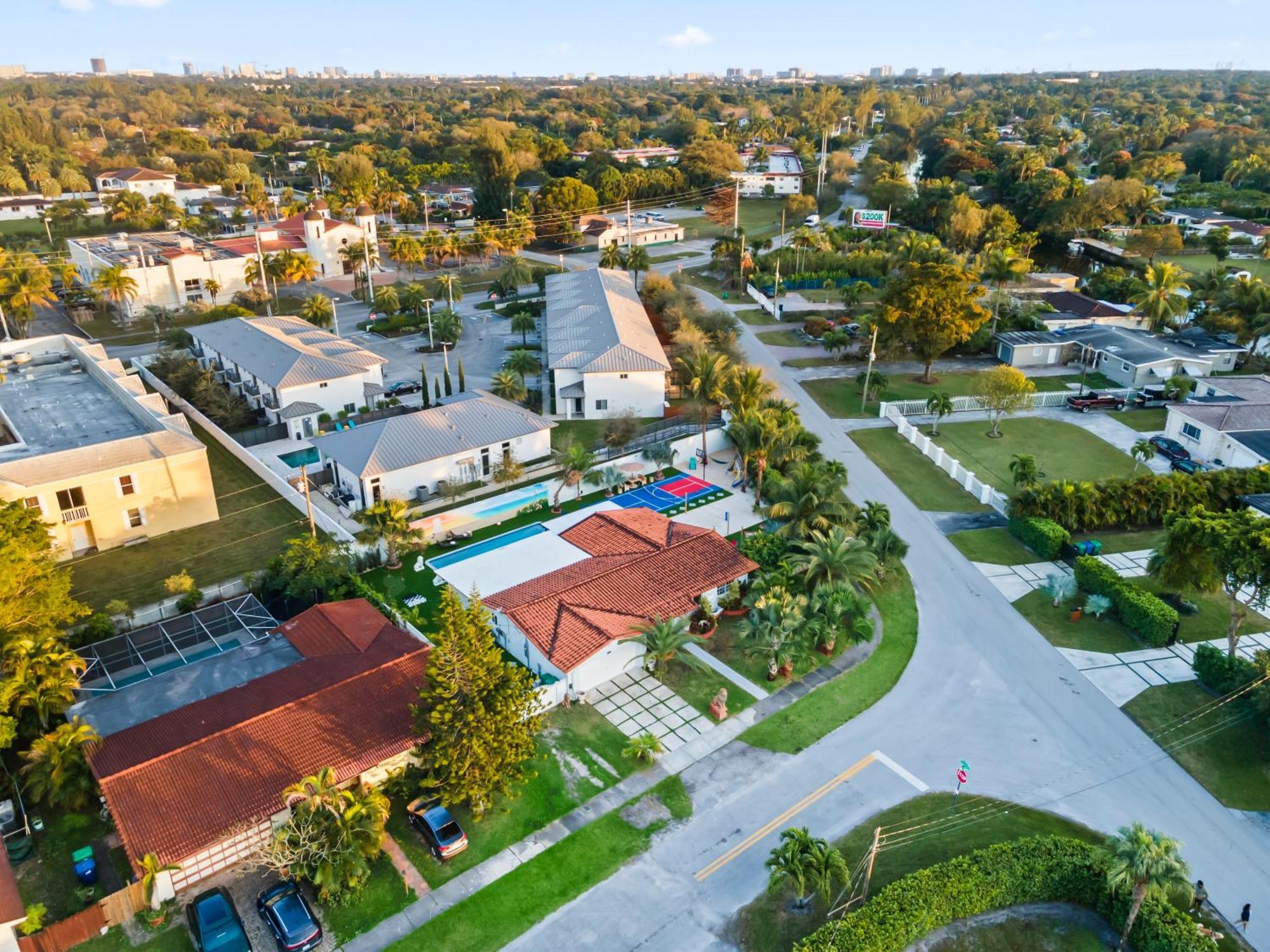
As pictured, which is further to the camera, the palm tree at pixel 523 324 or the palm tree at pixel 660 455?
the palm tree at pixel 523 324

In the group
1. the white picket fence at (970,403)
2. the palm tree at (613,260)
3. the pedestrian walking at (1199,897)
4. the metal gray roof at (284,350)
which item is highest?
the palm tree at (613,260)

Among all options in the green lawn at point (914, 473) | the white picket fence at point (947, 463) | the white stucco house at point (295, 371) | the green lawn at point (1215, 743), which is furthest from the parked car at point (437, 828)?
the white stucco house at point (295, 371)

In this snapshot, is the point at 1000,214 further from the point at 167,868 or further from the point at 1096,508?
the point at 167,868

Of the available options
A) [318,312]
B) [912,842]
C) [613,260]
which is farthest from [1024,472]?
[613,260]

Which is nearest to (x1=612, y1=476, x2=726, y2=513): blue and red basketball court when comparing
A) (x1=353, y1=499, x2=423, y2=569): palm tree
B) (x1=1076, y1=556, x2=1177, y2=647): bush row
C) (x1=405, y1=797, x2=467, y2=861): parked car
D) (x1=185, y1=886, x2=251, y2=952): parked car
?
(x1=353, y1=499, x2=423, y2=569): palm tree

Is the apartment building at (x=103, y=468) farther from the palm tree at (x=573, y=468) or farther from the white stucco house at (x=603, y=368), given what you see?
the white stucco house at (x=603, y=368)

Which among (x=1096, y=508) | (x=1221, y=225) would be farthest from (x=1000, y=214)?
(x=1096, y=508)
